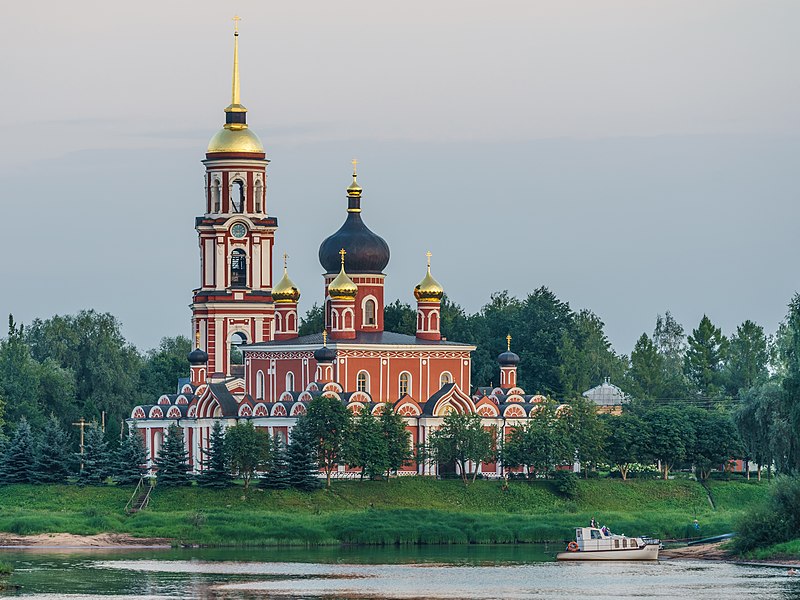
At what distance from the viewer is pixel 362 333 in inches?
3659

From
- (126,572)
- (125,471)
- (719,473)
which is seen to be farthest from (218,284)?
(126,572)

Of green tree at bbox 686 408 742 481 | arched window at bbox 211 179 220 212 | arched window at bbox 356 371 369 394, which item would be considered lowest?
green tree at bbox 686 408 742 481

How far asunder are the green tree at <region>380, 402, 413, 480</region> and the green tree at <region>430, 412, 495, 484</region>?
1099 mm

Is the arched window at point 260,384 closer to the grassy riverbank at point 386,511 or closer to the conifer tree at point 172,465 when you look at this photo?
the grassy riverbank at point 386,511

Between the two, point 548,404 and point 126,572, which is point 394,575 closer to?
point 126,572

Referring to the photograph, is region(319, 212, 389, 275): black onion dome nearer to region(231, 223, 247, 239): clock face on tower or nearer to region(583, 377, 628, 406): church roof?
region(231, 223, 247, 239): clock face on tower

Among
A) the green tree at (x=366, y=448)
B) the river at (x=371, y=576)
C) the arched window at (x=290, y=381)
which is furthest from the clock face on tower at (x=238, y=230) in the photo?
the river at (x=371, y=576)

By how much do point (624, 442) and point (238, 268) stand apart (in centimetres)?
1859

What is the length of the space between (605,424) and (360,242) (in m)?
12.0

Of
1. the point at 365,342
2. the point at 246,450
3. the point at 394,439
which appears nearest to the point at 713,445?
the point at 394,439

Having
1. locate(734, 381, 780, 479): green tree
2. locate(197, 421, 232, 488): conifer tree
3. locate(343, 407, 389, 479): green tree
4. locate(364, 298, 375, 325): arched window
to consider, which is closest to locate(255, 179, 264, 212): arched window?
locate(364, 298, 375, 325): arched window

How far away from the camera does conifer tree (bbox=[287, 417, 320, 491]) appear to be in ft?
277

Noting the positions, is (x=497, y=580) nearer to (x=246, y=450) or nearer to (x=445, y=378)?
(x=246, y=450)

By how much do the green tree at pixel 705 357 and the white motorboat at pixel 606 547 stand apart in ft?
124
